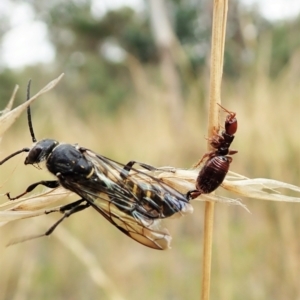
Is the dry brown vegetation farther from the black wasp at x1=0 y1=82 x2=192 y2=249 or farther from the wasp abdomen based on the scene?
the wasp abdomen

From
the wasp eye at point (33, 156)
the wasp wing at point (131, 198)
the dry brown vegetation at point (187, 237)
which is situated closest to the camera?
the wasp wing at point (131, 198)

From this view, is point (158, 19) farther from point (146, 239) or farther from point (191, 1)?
point (191, 1)

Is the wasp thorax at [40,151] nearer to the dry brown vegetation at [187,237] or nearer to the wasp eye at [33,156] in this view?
the wasp eye at [33,156]

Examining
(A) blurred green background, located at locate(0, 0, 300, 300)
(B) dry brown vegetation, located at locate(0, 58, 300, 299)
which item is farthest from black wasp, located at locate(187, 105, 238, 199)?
(B) dry brown vegetation, located at locate(0, 58, 300, 299)

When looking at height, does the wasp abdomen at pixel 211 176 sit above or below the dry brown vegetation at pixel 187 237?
above

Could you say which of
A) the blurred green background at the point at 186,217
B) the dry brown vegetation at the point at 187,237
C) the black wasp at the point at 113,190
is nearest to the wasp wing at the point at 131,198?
the black wasp at the point at 113,190

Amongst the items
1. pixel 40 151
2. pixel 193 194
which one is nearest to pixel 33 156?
pixel 40 151

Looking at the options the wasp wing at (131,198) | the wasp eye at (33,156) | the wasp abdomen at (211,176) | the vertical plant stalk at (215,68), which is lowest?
the wasp wing at (131,198)

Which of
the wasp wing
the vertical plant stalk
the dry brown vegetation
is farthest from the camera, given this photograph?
the dry brown vegetation

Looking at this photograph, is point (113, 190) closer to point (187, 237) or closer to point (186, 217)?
point (186, 217)
